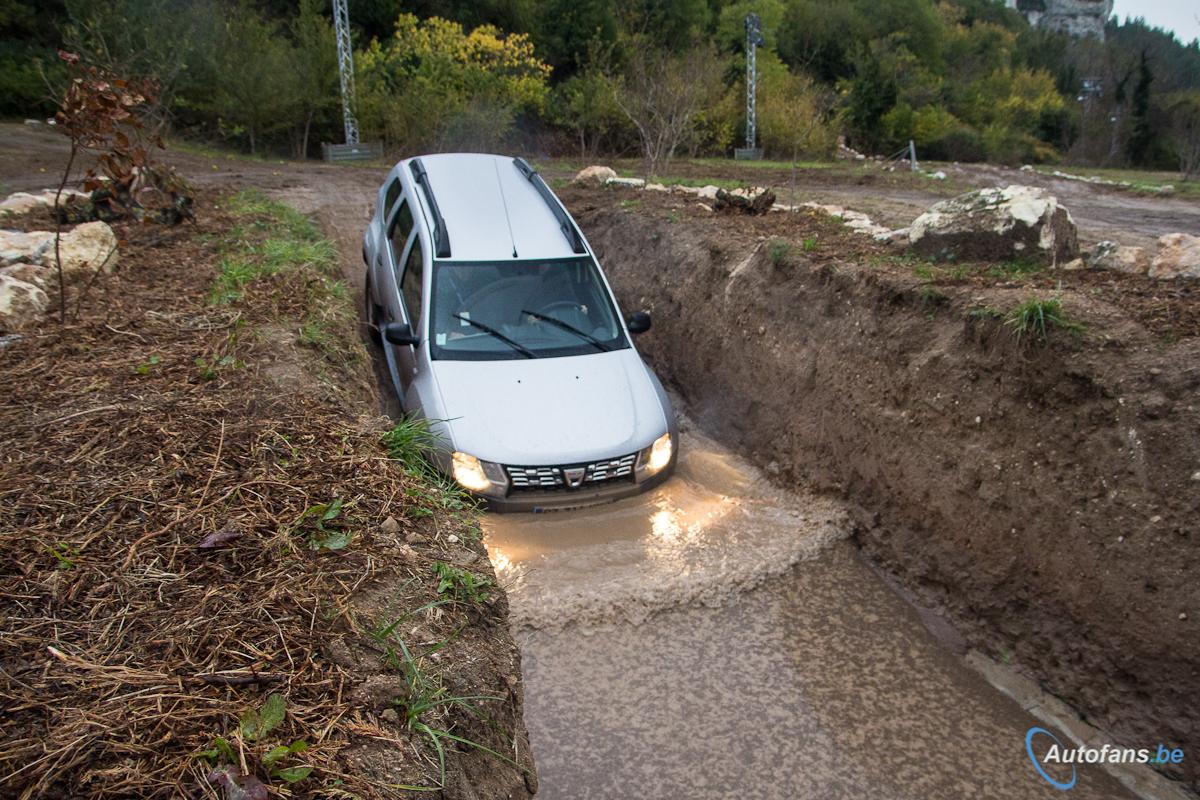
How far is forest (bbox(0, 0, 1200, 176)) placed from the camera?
22.2m

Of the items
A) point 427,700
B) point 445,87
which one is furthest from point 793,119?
point 427,700

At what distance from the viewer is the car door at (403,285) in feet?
22.4

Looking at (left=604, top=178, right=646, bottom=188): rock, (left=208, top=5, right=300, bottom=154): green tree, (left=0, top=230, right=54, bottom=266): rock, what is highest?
(left=208, top=5, right=300, bottom=154): green tree

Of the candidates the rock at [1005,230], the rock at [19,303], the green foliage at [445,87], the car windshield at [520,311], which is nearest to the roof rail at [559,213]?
the car windshield at [520,311]

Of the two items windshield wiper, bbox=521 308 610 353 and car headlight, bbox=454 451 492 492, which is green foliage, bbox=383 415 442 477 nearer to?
car headlight, bbox=454 451 492 492

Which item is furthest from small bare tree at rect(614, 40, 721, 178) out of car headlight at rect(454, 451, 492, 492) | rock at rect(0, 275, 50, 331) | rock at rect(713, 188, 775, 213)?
rock at rect(0, 275, 50, 331)

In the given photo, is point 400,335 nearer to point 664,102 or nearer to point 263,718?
point 263,718

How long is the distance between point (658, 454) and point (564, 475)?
0.84 meters

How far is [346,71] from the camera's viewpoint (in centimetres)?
2648

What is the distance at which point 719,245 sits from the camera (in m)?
8.68

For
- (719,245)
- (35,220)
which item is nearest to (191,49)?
(35,220)

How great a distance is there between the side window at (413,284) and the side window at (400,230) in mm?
314

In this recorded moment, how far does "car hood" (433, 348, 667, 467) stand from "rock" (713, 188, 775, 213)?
14.6 feet

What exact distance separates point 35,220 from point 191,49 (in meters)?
16.6
